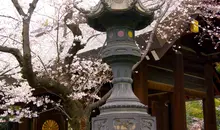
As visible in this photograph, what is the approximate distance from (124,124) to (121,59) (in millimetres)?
851

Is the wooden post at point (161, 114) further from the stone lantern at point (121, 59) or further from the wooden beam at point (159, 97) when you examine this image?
the stone lantern at point (121, 59)

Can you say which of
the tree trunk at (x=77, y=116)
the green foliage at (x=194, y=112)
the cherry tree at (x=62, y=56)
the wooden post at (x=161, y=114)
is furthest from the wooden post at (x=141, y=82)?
the green foliage at (x=194, y=112)

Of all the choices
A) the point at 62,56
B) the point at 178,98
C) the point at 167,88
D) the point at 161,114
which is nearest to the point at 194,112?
the point at 161,114

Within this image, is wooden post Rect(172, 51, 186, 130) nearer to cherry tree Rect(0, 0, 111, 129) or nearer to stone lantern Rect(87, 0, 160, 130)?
cherry tree Rect(0, 0, 111, 129)

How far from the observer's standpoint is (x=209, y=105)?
12320mm

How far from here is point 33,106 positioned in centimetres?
1248

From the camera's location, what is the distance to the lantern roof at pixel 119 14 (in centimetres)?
471

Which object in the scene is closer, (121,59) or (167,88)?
(121,59)

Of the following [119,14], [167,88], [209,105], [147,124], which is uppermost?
[119,14]

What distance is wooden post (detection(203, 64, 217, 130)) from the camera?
11.9 metres

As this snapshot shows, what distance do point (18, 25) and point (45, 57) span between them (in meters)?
1.19

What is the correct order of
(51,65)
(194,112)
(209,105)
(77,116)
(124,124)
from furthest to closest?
(194,112) < (209,105) < (51,65) < (77,116) < (124,124)

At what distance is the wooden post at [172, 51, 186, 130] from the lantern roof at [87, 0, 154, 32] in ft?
18.4

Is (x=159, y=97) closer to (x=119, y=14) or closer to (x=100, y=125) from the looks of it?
(x=119, y=14)
